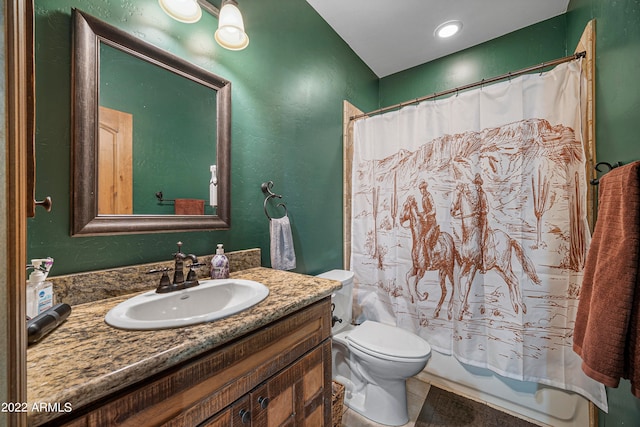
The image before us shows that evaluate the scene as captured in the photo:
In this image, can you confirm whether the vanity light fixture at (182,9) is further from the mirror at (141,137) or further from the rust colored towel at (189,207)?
the rust colored towel at (189,207)

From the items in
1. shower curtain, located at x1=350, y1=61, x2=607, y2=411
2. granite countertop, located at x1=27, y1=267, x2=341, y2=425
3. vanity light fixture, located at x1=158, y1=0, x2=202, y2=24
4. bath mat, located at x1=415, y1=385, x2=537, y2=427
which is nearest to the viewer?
granite countertop, located at x1=27, y1=267, x2=341, y2=425

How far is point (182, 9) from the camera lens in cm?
98

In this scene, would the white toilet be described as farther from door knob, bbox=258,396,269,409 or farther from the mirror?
the mirror

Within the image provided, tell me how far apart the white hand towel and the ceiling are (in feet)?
5.17

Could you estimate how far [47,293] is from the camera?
69 cm

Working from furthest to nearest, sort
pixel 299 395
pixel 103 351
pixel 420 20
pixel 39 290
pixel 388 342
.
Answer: pixel 420 20
pixel 388 342
pixel 299 395
pixel 39 290
pixel 103 351

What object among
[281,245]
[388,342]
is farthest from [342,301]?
[281,245]

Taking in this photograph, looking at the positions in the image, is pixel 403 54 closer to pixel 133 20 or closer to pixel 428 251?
pixel 428 251

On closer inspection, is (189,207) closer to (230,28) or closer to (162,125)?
(162,125)

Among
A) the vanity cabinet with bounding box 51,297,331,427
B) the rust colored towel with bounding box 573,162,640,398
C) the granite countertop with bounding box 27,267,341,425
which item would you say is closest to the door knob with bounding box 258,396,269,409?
the vanity cabinet with bounding box 51,297,331,427

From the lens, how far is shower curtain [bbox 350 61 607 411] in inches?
51.1

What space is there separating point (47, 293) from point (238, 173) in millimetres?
817

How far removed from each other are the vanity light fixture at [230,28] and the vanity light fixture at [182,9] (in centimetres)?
11

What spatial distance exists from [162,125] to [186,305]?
2.49 ft
